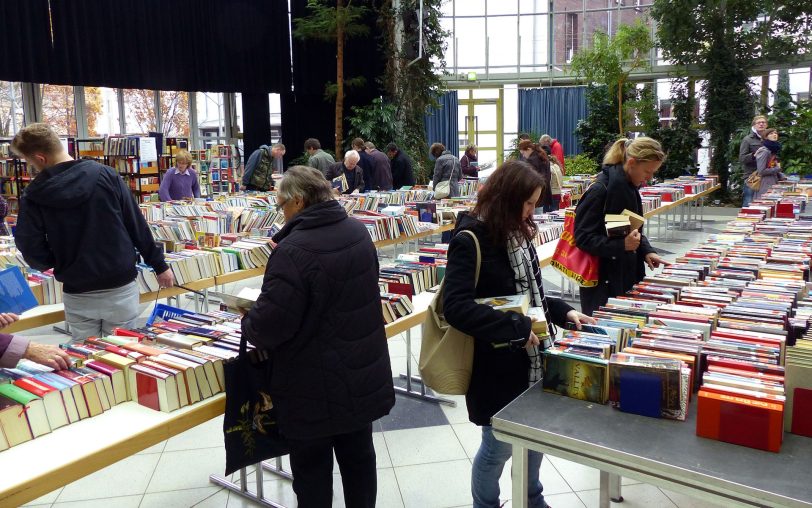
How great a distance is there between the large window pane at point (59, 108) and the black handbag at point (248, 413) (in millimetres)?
11845

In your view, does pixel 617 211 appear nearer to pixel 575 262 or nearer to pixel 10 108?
pixel 575 262

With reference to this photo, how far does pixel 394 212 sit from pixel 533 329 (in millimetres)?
4704

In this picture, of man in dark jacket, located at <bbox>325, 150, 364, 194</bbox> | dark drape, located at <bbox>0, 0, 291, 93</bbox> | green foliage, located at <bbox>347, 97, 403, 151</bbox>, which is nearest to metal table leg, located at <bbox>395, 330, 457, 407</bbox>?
man in dark jacket, located at <bbox>325, 150, 364, 194</bbox>

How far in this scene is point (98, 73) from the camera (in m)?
11.6

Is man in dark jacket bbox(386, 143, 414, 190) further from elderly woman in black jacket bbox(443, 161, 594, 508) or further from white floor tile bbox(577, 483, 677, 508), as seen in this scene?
elderly woman in black jacket bbox(443, 161, 594, 508)

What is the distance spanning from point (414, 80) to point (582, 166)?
175 inches

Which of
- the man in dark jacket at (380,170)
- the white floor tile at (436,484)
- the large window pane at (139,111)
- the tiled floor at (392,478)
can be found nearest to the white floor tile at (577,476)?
the tiled floor at (392,478)

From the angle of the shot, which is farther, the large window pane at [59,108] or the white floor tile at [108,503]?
the large window pane at [59,108]

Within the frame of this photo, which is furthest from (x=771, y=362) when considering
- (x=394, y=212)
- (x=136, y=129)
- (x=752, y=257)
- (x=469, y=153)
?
(x=136, y=129)

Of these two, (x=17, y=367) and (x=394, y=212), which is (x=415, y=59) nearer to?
(x=394, y=212)

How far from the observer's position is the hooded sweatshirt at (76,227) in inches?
110

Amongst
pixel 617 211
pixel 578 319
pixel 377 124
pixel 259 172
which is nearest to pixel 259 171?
pixel 259 172

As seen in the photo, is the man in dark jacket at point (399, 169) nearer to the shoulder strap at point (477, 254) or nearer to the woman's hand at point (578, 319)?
the woman's hand at point (578, 319)

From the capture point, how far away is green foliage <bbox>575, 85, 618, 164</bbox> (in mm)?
15625
